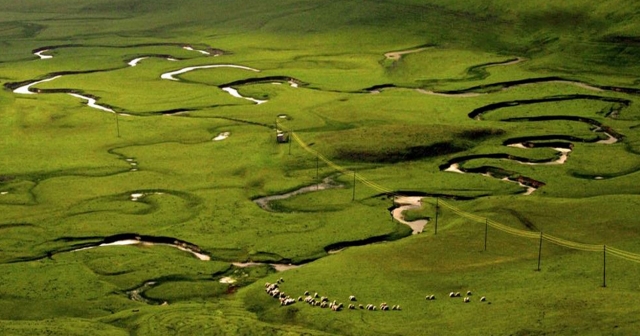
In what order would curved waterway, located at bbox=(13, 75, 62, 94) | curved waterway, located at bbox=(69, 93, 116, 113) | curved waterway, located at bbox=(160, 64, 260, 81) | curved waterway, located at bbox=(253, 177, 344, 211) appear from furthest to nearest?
curved waterway, located at bbox=(160, 64, 260, 81), curved waterway, located at bbox=(13, 75, 62, 94), curved waterway, located at bbox=(69, 93, 116, 113), curved waterway, located at bbox=(253, 177, 344, 211)

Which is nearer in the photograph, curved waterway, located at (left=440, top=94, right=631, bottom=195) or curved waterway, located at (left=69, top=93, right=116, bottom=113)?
curved waterway, located at (left=440, top=94, right=631, bottom=195)

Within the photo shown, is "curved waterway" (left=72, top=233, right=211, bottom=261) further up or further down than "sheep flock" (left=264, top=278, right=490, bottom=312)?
further down

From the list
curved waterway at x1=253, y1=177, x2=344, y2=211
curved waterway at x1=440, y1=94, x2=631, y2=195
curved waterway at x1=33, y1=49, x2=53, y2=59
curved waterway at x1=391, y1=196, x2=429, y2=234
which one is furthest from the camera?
curved waterway at x1=33, y1=49, x2=53, y2=59

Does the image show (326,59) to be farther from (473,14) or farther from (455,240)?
(455,240)

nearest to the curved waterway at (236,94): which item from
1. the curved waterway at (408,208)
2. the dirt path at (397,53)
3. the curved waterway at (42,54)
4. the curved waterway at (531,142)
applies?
the curved waterway at (531,142)

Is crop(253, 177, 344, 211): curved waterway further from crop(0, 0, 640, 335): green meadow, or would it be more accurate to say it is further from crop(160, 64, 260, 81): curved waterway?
crop(160, 64, 260, 81): curved waterway

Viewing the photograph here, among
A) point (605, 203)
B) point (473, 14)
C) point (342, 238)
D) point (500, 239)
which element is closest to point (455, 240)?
point (500, 239)

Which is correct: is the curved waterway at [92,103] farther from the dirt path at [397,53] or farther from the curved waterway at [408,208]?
the curved waterway at [408,208]

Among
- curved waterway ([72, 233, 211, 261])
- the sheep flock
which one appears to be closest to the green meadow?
curved waterway ([72, 233, 211, 261])

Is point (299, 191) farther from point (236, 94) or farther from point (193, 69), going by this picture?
point (193, 69)
